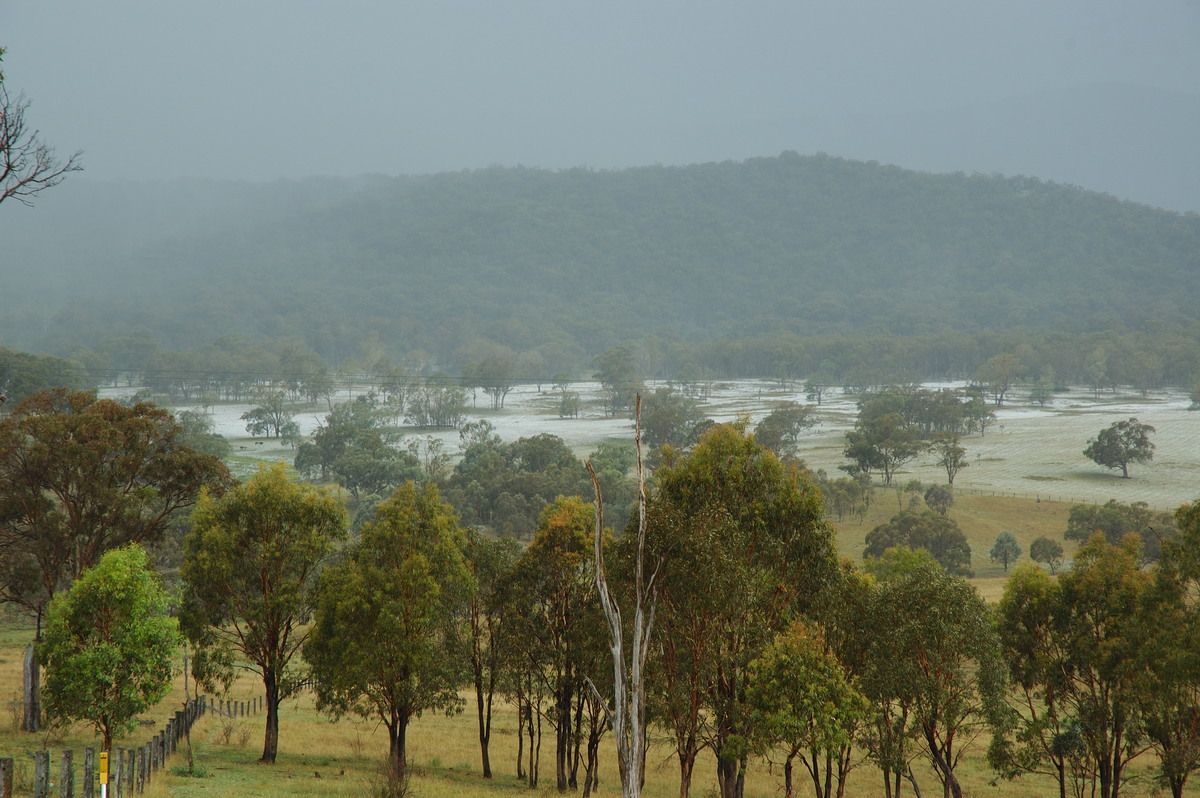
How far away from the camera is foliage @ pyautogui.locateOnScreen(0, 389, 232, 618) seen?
103 feet

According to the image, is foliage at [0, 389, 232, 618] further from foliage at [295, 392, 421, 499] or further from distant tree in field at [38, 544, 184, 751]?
foliage at [295, 392, 421, 499]

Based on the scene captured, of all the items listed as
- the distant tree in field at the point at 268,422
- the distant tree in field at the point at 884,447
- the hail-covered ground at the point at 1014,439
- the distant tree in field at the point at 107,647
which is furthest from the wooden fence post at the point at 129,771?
the distant tree in field at the point at 268,422

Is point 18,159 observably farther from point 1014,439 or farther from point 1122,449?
point 1014,439

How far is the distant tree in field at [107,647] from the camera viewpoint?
1908cm

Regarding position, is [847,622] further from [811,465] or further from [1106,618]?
[811,465]

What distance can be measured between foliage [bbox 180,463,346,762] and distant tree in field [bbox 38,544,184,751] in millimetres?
6241

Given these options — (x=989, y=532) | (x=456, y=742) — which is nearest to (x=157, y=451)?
(x=456, y=742)

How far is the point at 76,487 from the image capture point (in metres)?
32.1

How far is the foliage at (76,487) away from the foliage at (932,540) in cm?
5560

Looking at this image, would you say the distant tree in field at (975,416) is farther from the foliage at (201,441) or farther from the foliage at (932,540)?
the foliage at (201,441)

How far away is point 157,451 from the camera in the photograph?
33.8 metres

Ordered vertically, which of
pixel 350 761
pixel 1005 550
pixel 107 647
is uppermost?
pixel 107 647

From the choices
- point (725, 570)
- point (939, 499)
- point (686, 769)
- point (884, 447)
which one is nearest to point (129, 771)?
point (686, 769)

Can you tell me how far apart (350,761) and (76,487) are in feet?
44.0
